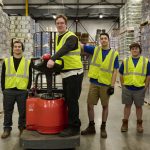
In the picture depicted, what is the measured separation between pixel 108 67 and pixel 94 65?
0.85 feet

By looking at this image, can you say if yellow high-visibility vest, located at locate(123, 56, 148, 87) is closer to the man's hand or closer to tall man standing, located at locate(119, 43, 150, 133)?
tall man standing, located at locate(119, 43, 150, 133)

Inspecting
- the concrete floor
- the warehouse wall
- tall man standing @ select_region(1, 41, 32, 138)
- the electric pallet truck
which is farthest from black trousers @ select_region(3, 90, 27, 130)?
the warehouse wall

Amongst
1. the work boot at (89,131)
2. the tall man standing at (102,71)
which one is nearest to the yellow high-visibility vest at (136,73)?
the tall man standing at (102,71)

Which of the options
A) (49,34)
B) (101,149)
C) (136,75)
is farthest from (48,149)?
(49,34)

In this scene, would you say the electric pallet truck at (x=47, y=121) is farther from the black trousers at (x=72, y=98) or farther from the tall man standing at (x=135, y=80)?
the tall man standing at (x=135, y=80)

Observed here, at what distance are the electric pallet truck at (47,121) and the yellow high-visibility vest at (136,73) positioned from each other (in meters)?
1.70

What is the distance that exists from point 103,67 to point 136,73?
0.78 metres

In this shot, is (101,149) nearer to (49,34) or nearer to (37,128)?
(37,128)

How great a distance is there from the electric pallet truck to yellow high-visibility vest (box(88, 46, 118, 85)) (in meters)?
1.00

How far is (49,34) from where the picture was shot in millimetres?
12320

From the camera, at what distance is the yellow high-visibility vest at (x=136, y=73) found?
5738 millimetres

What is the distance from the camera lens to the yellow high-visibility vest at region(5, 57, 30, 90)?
17.2ft

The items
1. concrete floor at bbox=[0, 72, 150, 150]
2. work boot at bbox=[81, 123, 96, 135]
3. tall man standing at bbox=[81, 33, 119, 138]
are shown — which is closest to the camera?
concrete floor at bbox=[0, 72, 150, 150]

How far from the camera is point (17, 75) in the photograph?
527cm
